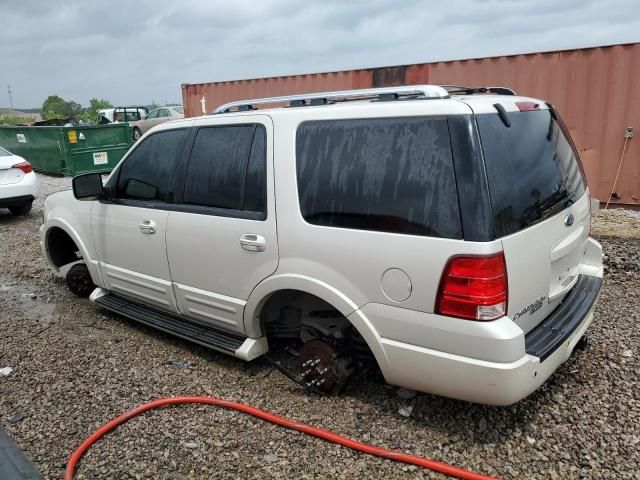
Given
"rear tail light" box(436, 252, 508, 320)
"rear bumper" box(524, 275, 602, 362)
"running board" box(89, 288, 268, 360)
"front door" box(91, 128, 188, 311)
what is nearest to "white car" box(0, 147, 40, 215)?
"running board" box(89, 288, 268, 360)

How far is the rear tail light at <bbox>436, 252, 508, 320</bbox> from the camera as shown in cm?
228

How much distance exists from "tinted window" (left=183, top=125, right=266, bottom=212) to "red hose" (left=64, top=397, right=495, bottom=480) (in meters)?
1.22

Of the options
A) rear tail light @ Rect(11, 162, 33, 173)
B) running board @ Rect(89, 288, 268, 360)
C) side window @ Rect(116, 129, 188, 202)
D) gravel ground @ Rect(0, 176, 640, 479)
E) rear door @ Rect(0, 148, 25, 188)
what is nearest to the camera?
gravel ground @ Rect(0, 176, 640, 479)

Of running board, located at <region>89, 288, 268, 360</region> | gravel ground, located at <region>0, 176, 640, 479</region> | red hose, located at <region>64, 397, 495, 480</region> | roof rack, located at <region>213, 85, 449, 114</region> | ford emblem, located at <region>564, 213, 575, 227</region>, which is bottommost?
gravel ground, located at <region>0, 176, 640, 479</region>

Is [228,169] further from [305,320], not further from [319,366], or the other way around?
[319,366]

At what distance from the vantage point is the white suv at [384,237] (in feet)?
7.66

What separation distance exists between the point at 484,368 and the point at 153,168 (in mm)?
2726

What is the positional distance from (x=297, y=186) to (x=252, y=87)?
34.4 ft

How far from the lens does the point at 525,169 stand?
99.2 inches

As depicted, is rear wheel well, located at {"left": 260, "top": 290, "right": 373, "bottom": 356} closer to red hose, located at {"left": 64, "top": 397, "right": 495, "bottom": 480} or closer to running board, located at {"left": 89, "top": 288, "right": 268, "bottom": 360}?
running board, located at {"left": 89, "top": 288, "right": 268, "bottom": 360}

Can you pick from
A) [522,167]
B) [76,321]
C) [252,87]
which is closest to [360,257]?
[522,167]

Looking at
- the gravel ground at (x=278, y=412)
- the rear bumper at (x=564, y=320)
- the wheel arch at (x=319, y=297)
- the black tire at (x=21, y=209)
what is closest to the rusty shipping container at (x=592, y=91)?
the gravel ground at (x=278, y=412)

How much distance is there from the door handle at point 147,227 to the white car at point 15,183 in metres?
6.75

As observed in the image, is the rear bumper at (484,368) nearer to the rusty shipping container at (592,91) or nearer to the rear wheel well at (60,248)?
the rear wheel well at (60,248)
